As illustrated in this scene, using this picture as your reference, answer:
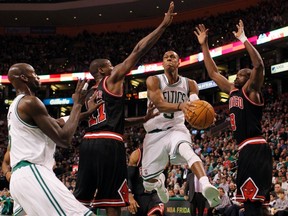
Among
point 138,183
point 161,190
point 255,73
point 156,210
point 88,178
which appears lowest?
point 156,210

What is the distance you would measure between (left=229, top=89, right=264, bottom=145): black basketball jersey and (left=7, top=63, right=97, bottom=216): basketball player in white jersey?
110 inches

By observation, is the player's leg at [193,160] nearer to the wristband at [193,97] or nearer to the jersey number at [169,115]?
the jersey number at [169,115]

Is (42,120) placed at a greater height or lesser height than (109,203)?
greater

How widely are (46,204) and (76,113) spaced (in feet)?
2.91

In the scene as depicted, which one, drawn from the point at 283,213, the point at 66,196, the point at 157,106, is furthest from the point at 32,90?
the point at 283,213

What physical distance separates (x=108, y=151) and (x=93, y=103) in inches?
24.6

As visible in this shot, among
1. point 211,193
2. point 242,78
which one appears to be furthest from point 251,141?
point 211,193

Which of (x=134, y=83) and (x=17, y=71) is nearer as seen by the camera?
(x=17, y=71)

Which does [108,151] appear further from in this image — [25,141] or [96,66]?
[25,141]

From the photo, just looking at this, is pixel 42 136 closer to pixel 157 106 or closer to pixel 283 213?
→ pixel 157 106

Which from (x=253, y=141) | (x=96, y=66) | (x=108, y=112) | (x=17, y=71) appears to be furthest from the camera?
(x=253, y=141)

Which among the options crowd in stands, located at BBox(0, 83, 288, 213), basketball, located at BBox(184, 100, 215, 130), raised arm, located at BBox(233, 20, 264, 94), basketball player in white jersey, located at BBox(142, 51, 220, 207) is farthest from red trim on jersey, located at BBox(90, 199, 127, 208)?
crowd in stands, located at BBox(0, 83, 288, 213)

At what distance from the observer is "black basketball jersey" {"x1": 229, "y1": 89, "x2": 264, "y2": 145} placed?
6656mm

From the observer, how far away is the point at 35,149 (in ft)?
14.8
